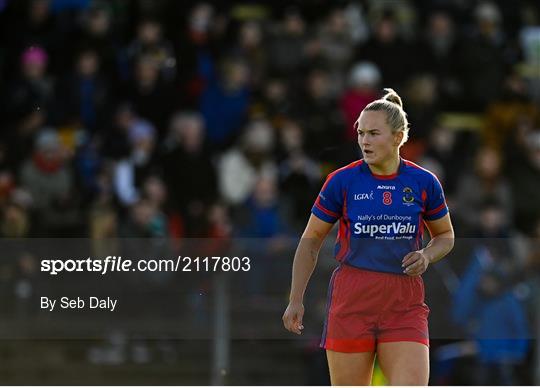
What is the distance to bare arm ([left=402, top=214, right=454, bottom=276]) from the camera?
6.38 m

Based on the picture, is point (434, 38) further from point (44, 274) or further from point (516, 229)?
point (44, 274)

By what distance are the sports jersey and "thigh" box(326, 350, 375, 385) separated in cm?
43

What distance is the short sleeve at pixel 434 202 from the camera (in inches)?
259

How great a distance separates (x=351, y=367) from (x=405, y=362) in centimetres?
29

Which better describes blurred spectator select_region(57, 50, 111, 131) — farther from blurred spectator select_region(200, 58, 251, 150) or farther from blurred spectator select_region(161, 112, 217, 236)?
blurred spectator select_region(200, 58, 251, 150)

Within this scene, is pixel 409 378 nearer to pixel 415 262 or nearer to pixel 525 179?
pixel 415 262

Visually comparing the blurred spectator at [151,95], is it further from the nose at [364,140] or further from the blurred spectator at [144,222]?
the nose at [364,140]

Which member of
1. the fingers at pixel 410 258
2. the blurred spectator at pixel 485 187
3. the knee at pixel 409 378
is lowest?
the knee at pixel 409 378

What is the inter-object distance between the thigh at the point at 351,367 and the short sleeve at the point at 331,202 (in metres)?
0.66

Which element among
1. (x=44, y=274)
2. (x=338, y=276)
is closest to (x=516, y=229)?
(x=44, y=274)

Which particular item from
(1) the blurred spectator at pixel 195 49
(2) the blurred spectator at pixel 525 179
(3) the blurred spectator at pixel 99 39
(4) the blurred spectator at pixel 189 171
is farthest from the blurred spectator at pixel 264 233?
(2) the blurred spectator at pixel 525 179

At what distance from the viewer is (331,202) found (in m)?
6.57

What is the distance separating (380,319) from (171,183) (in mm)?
6111

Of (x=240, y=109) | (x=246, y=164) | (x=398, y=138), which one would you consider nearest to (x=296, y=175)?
(x=246, y=164)
